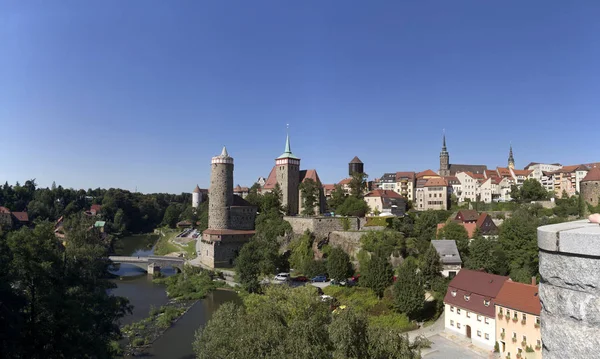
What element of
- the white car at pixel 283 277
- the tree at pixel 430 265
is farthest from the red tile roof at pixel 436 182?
the white car at pixel 283 277

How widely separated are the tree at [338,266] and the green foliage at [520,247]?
10500 mm

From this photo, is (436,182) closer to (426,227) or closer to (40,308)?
(426,227)

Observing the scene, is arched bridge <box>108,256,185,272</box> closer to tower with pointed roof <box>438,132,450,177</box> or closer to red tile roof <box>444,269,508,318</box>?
red tile roof <box>444,269,508,318</box>

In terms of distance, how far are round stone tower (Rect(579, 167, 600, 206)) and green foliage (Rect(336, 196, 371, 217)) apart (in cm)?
2020

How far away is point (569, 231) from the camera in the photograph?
7.84 ft

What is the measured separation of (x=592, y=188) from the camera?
1489 inches

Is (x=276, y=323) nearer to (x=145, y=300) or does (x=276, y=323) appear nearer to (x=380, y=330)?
(x=380, y=330)

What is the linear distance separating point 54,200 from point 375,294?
7377cm

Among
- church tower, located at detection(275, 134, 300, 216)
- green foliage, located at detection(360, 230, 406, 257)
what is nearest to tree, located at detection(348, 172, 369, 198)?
church tower, located at detection(275, 134, 300, 216)

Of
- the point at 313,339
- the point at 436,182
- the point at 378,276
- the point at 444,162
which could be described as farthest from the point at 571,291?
the point at 444,162

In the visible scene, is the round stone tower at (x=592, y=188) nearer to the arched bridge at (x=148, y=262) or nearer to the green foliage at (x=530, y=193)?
the green foliage at (x=530, y=193)

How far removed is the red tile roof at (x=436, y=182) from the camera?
47.9 m

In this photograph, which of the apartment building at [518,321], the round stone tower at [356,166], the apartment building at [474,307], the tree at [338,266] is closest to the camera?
the apartment building at [518,321]

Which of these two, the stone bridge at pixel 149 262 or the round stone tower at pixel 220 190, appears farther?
the round stone tower at pixel 220 190
